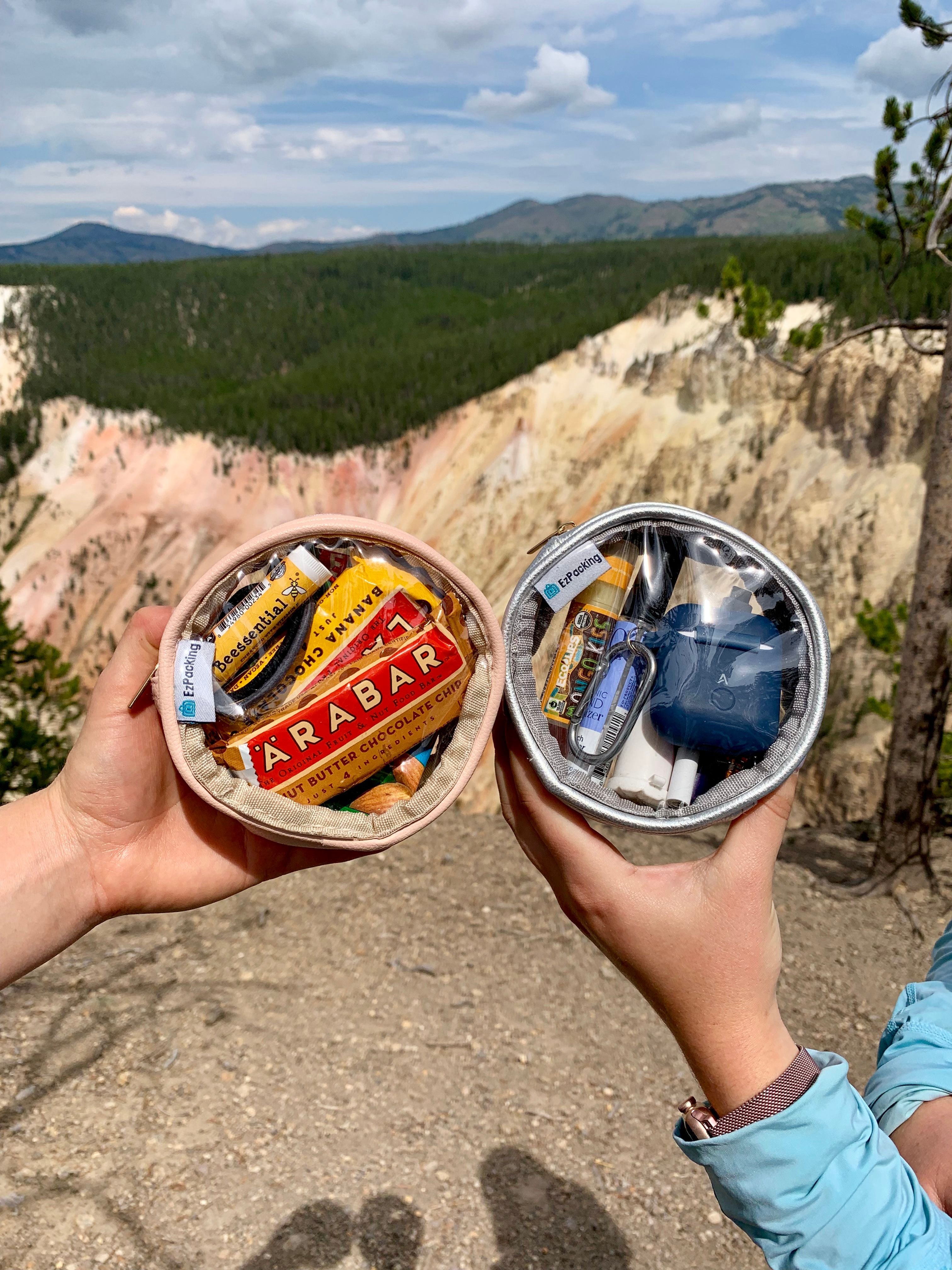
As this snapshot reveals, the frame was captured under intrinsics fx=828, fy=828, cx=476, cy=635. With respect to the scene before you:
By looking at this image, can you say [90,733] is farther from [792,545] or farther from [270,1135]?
[792,545]

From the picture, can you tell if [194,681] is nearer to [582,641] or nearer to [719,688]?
[582,641]

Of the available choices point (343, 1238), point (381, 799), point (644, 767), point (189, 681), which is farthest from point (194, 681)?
point (343, 1238)

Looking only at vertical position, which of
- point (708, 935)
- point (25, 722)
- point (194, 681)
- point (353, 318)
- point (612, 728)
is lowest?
point (25, 722)

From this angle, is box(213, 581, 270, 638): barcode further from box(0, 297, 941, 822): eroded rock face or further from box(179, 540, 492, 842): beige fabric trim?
box(0, 297, 941, 822): eroded rock face

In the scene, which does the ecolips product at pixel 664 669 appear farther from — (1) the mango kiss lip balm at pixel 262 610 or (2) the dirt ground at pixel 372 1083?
(2) the dirt ground at pixel 372 1083

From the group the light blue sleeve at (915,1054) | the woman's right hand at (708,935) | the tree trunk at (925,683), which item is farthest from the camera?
the tree trunk at (925,683)

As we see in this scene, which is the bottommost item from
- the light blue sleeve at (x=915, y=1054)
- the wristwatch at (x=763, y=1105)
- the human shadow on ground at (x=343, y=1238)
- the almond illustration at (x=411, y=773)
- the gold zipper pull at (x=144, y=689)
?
the human shadow on ground at (x=343, y=1238)

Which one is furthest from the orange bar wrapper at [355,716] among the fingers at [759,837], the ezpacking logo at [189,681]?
the fingers at [759,837]
